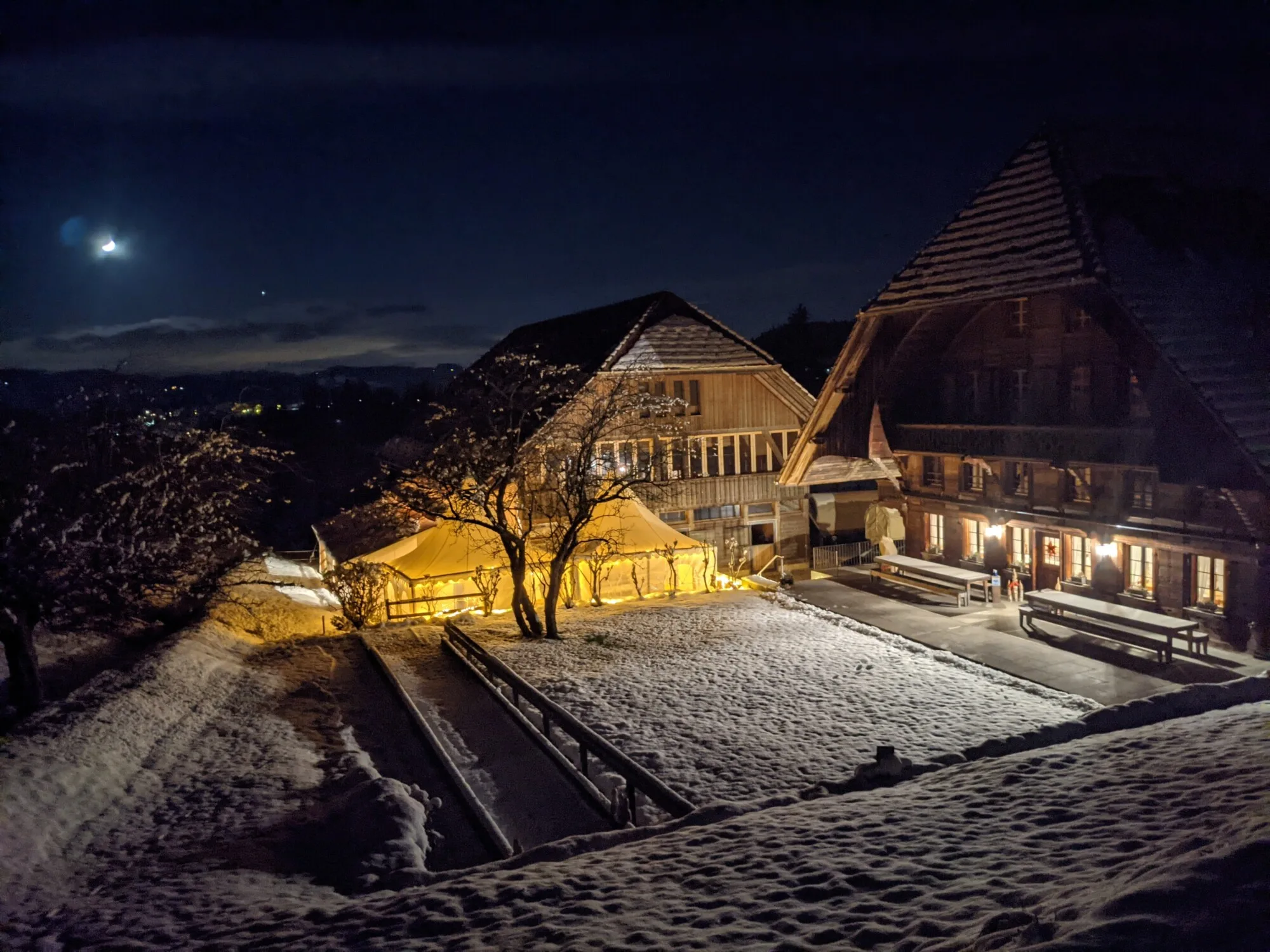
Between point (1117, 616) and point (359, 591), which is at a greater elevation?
point (359, 591)

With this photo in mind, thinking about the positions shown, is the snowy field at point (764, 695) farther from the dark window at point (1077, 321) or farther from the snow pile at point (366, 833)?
the dark window at point (1077, 321)

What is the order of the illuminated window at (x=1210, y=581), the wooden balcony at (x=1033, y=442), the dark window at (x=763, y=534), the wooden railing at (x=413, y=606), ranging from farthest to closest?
the dark window at (x=763, y=534) → the wooden railing at (x=413, y=606) → the wooden balcony at (x=1033, y=442) → the illuminated window at (x=1210, y=581)

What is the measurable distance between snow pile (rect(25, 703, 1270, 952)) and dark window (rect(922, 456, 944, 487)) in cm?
1423

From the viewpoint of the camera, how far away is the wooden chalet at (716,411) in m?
27.1

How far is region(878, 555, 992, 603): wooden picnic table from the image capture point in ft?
65.1

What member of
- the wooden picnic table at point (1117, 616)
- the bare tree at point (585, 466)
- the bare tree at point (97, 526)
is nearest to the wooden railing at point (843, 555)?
the bare tree at point (585, 466)

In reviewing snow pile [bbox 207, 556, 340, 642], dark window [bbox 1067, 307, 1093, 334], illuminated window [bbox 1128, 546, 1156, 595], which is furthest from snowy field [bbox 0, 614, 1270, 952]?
dark window [bbox 1067, 307, 1093, 334]

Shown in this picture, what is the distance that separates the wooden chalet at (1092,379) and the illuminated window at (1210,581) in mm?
32

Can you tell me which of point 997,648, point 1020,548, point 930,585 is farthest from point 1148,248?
point 930,585

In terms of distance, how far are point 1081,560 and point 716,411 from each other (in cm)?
1258

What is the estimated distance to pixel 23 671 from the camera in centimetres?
1281

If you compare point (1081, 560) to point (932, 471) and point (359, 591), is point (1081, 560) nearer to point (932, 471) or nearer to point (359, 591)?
point (932, 471)

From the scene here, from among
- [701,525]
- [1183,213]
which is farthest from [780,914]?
[701,525]

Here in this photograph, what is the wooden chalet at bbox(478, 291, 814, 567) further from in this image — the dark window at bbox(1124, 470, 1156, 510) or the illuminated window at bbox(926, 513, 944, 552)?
the dark window at bbox(1124, 470, 1156, 510)
